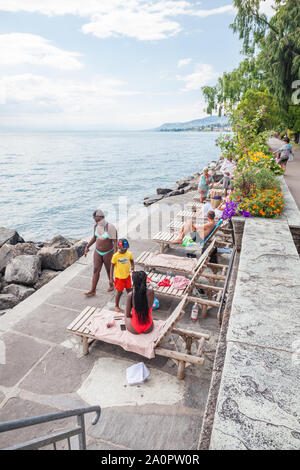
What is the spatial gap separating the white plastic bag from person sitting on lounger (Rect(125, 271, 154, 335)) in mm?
473

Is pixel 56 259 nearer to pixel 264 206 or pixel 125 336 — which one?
pixel 125 336

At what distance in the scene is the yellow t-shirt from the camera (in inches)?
218

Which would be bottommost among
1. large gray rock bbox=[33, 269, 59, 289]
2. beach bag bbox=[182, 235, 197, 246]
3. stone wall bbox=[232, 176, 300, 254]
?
large gray rock bbox=[33, 269, 59, 289]

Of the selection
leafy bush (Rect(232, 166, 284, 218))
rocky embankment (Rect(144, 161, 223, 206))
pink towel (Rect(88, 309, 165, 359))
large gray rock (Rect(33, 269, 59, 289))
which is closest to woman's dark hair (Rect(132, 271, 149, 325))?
pink towel (Rect(88, 309, 165, 359))

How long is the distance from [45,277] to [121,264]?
419 centimetres

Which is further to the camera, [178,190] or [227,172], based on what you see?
[178,190]

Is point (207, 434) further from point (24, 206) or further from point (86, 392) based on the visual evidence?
point (24, 206)

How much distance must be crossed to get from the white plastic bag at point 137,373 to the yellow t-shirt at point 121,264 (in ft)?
6.00

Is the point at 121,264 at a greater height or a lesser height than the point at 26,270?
greater

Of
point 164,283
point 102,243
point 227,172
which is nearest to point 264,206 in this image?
point 164,283

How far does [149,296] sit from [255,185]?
113 inches

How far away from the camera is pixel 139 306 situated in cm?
423

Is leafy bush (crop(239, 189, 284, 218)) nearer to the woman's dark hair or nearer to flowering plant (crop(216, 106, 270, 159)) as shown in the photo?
the woman's dark hair

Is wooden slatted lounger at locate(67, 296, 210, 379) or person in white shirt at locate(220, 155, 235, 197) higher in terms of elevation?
person in white shirt at locate(220, 155, 235, 197)
